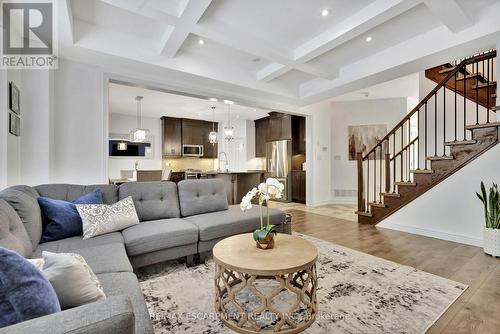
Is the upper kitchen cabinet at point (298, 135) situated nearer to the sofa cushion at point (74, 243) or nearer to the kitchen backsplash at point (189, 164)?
the kitchen backsplash at point (189, 164)

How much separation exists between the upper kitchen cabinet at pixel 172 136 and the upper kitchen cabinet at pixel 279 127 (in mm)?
2975

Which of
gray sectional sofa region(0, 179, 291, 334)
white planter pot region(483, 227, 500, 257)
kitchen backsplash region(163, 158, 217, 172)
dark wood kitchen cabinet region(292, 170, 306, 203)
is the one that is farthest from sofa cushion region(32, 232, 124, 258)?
kitchen backsplash region(163, 158, 217, 172)

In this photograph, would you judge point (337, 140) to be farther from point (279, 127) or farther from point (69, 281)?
point (69, 281)

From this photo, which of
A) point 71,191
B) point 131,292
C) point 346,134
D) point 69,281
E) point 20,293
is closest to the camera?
point 20,293

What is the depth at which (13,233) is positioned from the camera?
1.55 meters

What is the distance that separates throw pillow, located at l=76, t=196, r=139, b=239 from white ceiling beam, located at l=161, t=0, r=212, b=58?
6.77ft

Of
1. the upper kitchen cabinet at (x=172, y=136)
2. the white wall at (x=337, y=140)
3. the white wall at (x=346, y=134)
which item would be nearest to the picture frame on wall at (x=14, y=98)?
the upper kitchen cabinet at (x=172, y=136)

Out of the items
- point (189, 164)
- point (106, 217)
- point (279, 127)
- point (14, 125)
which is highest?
point (279, 127)

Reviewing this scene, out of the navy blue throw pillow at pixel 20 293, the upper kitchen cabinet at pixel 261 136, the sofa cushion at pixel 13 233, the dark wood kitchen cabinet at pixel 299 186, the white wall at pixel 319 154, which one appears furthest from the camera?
the upper kitchen cabinet at pixel 261 136

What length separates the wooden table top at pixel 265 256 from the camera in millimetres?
1526

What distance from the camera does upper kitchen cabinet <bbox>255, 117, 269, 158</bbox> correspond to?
8172 mm

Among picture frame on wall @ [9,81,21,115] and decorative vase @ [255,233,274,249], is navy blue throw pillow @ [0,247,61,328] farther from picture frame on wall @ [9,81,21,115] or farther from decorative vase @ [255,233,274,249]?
picture frame on wall @ [9,81,21,115]

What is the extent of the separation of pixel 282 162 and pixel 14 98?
19.7 feet

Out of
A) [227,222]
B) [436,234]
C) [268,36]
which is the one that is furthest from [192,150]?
[436,234]
